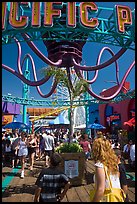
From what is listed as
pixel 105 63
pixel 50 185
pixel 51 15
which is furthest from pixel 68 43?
pixel 50 185

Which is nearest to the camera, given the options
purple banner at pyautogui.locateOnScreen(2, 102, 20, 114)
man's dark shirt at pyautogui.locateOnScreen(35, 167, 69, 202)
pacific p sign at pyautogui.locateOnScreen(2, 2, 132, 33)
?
man's dark shirt at pyautogui.locateOnScreen(35, 167, 69, 202)

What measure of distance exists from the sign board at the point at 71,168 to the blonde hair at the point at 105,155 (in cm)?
349

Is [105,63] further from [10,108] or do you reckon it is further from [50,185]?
[10,108]

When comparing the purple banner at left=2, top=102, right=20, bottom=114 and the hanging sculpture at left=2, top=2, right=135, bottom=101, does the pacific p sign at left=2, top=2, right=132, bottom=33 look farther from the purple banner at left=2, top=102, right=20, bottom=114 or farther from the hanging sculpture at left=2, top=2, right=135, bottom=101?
the purple banner at left=2, top=102, right=20, bottom=114

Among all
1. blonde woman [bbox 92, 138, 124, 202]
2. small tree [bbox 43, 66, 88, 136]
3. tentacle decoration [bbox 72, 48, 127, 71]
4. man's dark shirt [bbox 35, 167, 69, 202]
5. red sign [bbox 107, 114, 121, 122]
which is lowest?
man's dark shirt [bbox 35, 167, 69, 202]

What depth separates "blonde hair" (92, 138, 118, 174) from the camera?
2.62 m

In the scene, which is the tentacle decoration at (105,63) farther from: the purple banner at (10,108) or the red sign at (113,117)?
the red sign at (113,117)

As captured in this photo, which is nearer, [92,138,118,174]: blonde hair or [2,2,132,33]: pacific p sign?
[92,138,118,174]: blonde hair

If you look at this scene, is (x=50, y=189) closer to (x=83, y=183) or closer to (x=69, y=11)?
(x=83, y=183)

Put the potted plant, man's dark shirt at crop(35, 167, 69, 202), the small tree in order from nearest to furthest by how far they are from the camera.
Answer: man's dark shirt at crop(35, 167, 69, 202), the potted plant, the small tree

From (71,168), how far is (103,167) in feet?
12.3

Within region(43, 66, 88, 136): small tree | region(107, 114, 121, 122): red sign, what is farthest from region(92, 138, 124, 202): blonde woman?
region(107, 114, 121, 122): red sign

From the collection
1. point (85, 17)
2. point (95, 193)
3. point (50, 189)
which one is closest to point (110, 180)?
point (95, 193)

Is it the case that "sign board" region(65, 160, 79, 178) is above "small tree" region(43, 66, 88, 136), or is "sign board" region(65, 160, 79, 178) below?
below
